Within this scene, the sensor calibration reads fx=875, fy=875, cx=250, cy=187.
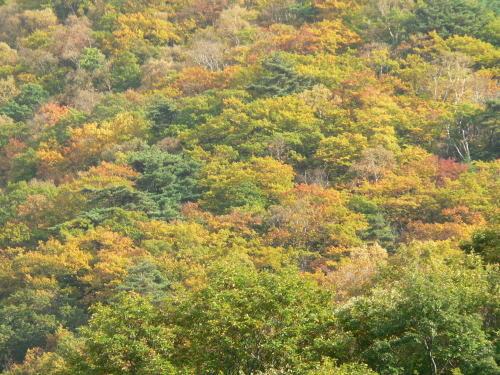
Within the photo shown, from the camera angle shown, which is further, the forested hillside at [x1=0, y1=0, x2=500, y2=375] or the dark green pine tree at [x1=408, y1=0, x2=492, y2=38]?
the dark green pine tree at [x1=408, y1=0, x2=492, y2=38]

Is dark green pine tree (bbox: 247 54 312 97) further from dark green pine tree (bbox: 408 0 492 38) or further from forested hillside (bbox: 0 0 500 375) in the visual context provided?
dark green pine tree (bbox: 408 0 492 38)

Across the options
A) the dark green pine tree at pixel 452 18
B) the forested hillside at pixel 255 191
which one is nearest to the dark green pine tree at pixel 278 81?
the forested hillside at pixel 255 191

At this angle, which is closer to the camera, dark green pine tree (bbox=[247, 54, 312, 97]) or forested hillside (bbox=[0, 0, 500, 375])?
forested hillside (bbox=[0, 0, 500, 375])

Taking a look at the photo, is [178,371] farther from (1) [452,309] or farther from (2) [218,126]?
(2) [218,126]

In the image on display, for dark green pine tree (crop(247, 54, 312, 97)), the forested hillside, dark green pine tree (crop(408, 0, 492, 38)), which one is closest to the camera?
the forested hillside

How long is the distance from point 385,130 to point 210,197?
587 inches

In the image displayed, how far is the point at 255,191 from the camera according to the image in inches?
2542

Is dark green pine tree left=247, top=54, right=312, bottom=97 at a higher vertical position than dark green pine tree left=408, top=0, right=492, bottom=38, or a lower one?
lower

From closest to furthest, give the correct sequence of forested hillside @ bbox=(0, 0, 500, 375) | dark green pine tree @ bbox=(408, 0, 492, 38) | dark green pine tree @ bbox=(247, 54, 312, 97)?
1. forested hillside @ bbox=(0, 0, 500, 375)
2. dark green pine tree @ bbox=(247, 54, 312, 97)
3. dark green pine tree @ bbox=(408, 0, 492, 38)

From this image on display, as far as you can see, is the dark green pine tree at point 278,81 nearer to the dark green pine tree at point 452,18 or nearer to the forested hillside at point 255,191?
the forested hillside at point 255,191

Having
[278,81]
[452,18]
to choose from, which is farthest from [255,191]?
[452,18]

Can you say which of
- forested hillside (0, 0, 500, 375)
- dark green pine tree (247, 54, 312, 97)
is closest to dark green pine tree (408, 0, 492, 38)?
forested hillside (0, 0, 500, 375)

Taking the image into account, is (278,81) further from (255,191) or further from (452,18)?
(255,191)

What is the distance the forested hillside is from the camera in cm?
2827
